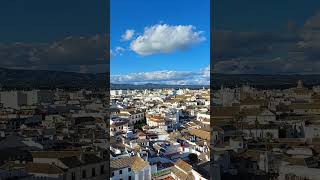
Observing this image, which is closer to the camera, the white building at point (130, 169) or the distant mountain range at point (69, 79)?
the distant mountain range at point (69, 79)

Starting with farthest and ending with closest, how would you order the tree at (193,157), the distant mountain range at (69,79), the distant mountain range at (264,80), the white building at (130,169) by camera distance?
1. the tree at (193,157)
2. the white building at (130,169)
3. the distant mountain range at (264,80)
4. the distant mountain range at (69,79)

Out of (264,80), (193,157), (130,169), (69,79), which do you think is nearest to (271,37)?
(264,80)

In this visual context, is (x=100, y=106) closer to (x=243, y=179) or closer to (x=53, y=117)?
(x=53, y=117)

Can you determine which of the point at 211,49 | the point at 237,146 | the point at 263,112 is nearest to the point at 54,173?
the point at 211,49

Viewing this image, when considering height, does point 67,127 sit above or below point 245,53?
below

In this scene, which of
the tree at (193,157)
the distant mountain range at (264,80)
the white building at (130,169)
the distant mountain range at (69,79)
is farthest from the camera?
the tree at (193,157)

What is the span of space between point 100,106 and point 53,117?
25.9 inches

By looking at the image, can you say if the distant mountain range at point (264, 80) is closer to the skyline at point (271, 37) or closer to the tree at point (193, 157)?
the skyline at point (271, 37)

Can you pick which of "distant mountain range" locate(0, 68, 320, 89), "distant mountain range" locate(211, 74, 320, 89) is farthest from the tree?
"distant mountain range" locate(0, 68, 320, 89)

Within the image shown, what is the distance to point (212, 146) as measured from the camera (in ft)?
15.3

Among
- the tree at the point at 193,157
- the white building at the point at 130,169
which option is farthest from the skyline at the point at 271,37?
the tree at the point at 193,157

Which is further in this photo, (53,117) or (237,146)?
(237,146)

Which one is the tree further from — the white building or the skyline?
the skyline

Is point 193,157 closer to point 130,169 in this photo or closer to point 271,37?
point 130,169
